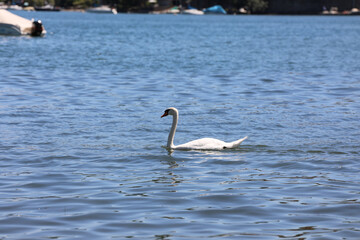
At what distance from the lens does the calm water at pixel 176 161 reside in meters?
8.47

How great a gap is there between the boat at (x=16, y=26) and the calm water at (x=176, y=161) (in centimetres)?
3159

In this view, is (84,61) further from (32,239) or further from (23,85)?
(32,239)

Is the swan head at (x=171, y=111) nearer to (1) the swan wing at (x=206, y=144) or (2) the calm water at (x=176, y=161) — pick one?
(2) the calm water at (x=176, y=161)

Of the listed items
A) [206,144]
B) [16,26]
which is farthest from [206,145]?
[16,26]

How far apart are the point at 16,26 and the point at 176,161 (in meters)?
47.8

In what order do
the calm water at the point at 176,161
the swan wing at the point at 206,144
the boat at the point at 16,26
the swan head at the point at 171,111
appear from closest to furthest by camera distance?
the calm water at the point at 176,161, the swan wing at the point at 206,144, the swan head at the point at 171,111, the boat at the point at 16,26

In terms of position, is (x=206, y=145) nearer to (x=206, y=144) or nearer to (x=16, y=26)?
(x=206, y=144)

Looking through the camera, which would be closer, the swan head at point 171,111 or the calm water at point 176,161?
the calm water at point 176,161

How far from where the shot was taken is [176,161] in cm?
1229

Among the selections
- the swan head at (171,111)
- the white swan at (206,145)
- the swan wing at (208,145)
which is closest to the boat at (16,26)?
the swan head at (171,111)

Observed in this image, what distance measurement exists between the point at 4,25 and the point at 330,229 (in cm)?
5171

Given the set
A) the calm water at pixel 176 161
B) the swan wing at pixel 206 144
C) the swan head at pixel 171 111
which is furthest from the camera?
the swan head at pixel 171 111

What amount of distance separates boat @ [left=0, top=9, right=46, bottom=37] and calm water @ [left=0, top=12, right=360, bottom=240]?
3159cm

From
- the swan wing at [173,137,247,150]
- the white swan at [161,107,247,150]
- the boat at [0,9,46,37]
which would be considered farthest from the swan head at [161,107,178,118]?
the boat at [0,9,46,37]
